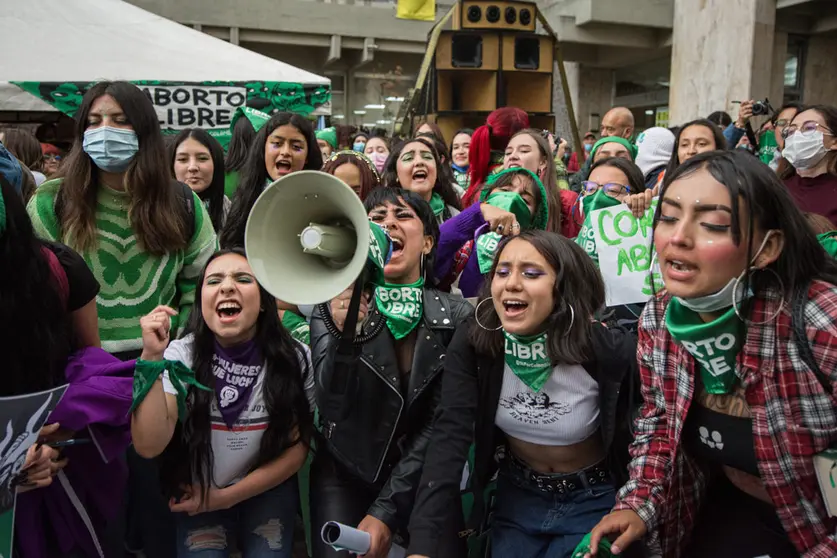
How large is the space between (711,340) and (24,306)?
69.4 inches

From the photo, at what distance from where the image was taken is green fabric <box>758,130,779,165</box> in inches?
192

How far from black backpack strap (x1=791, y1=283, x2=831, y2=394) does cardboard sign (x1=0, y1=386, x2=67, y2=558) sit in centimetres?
183

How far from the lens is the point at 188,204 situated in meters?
2.83

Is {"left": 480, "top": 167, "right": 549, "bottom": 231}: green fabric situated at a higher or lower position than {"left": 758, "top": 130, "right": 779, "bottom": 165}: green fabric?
lower

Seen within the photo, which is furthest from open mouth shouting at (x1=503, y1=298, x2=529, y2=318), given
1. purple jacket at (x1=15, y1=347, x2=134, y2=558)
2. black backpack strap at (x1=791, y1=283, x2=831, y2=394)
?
purple jacket at (x1=15, y1=347, x2=134, y2=558)

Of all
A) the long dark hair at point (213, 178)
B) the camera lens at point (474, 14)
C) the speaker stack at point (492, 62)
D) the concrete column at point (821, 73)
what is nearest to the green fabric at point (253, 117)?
the long dark hair at point (213, 178)

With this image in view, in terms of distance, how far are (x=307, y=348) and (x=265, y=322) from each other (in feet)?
0.72

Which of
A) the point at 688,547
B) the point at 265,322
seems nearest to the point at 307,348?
the point at 265,322

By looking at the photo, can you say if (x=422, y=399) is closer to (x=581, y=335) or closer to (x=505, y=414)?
(x=505, y=414)

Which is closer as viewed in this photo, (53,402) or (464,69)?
(53,402)

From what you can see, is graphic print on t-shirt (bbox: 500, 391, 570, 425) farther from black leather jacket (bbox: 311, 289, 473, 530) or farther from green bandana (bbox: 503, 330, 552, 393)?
black leather jacket (bbox: 311, 289, 473, 530)

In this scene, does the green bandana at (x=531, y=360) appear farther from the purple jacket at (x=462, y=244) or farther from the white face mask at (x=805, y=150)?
the white face mask at (x=805, y=150)

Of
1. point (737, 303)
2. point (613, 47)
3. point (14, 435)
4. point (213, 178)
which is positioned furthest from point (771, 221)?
point (613, 47)

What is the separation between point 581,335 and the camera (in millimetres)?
2061
